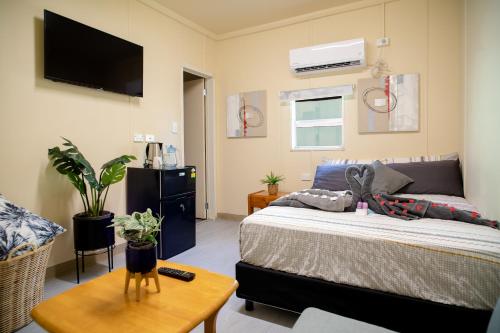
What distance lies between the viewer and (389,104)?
3381 mm

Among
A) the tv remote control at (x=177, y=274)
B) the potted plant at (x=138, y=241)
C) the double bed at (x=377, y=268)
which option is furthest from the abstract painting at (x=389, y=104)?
the potted plant at (x=138, y=241)

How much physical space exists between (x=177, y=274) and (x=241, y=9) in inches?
133

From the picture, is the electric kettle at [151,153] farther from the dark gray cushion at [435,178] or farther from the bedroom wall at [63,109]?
the dark gray cushion at [435,178]

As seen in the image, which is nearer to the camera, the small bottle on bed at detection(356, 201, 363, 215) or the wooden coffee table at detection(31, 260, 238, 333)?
the wooden coffee table at detection(31, 260, 238, 333)

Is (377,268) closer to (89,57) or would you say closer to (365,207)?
(365,207)

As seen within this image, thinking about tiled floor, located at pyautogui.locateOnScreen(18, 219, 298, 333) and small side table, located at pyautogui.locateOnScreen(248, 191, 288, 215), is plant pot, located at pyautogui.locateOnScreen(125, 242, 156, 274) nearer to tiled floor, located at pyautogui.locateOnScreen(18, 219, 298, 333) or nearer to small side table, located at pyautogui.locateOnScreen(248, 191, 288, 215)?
tiled floor, located at pyautogui.locateOnScreen(18, 219, 298, 333)

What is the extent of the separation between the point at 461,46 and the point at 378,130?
3.77 ft

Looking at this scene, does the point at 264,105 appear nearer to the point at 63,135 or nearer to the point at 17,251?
the point at 63,135

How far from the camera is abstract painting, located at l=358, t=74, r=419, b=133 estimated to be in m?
3.29

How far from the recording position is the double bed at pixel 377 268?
1.37 meters

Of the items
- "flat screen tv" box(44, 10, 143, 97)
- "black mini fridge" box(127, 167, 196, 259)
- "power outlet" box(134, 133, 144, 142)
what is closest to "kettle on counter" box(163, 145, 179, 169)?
"power outlet" box(134, 133, 144, 142)

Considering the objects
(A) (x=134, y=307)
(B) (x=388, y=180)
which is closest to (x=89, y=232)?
(A) (x=134, y=307)

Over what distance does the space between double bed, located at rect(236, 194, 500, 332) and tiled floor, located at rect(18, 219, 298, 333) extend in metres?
0.13

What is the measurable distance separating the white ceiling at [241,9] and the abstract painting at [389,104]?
3.65ft
